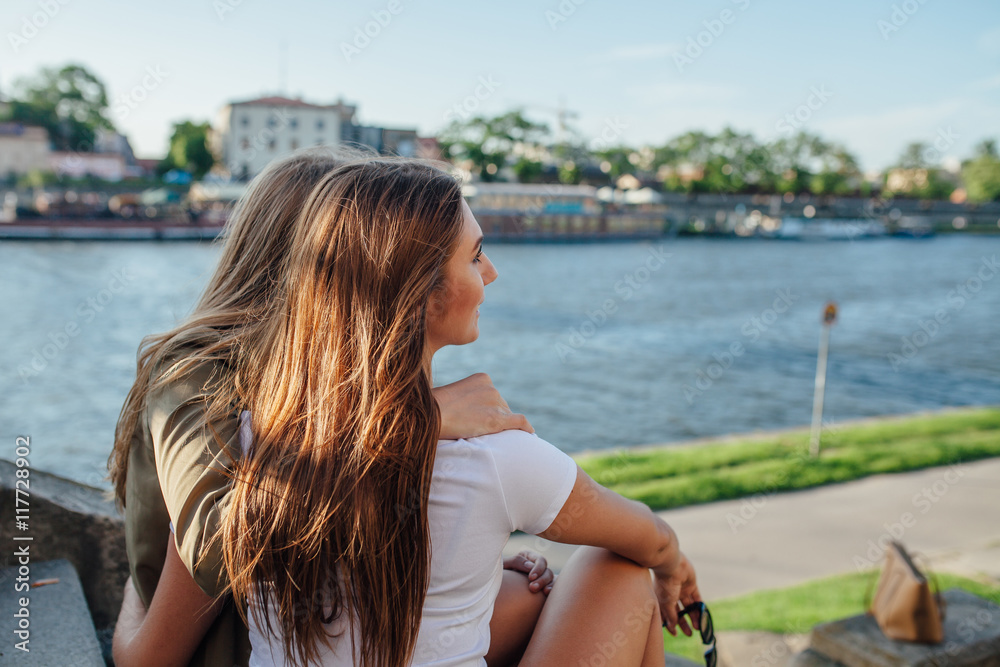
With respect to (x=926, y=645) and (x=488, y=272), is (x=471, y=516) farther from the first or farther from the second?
(x=926, y=645)

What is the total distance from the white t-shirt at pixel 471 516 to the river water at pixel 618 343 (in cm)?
→ 94

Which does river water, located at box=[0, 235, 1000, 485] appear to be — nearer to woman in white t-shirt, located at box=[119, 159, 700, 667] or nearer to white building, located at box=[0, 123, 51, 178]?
woman in white t-shirt, located at box=[119, 159, 700, 667]

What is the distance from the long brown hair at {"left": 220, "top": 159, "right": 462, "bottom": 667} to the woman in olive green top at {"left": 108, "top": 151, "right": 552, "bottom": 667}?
2.3 inches

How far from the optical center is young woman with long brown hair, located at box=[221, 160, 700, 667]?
106cm

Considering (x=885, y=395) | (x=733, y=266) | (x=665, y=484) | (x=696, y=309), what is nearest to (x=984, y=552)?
(x=665, y=484)

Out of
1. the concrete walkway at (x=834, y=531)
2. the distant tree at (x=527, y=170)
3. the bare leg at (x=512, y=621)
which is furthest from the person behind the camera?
the distant tree at (x=527, y=170)

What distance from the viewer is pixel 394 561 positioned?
1.08 metres

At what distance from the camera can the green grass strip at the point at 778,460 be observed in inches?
235

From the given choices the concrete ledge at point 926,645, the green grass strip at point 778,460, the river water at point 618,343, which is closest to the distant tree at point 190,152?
the river water at point 618,343

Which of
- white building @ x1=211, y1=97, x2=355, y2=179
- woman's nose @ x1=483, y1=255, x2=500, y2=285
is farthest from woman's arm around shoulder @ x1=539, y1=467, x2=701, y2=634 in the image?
white building @ x1=211, y1=97, x2=355, y2=179

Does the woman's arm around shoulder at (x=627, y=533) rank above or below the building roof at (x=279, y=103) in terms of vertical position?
below

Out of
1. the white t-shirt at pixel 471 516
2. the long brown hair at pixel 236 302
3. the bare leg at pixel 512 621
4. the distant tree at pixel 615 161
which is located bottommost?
the bare leg at pixel 512 621

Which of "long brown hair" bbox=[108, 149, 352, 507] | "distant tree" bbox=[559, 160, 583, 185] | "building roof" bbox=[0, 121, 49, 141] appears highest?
"distant tree" bbox=[559, 160, 583, 185]

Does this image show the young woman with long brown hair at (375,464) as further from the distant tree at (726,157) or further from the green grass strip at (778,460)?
the distant tree at (726,157)
